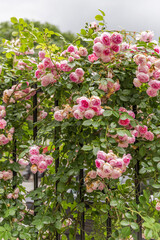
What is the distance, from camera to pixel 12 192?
164 centimetres

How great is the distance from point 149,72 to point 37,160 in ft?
2.23

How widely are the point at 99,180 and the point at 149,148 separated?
28 cm

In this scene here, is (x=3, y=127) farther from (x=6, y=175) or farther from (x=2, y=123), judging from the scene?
(x=6, y=175)

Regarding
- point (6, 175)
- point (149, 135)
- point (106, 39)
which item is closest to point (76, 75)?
point (106, 39)

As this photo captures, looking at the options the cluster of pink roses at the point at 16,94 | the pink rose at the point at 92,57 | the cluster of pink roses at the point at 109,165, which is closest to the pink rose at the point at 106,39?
the pink rose at the point at 92,57

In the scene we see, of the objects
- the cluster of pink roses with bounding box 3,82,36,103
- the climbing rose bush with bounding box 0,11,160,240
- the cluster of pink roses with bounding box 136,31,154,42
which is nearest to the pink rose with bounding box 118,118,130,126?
the climbing rose bush with bounding box 0,11,160,240

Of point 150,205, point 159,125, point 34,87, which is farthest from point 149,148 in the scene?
point 34,87

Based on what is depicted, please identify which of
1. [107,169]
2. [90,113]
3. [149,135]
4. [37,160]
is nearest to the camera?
[107,169]

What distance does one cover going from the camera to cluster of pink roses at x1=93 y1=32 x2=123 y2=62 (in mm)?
1201

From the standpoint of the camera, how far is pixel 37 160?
4.52 feet

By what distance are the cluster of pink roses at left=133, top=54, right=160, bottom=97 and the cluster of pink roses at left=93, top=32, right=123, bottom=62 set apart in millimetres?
105

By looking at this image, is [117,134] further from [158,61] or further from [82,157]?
[158,61]

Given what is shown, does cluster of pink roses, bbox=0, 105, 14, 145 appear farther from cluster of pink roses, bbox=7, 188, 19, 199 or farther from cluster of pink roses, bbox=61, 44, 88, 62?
cluster of pink roses, bbox=61, 44, 88, 62

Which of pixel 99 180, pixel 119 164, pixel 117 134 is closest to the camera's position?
pixel 119 164
